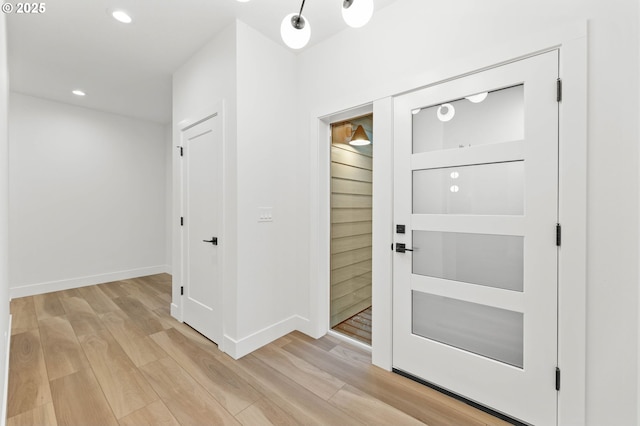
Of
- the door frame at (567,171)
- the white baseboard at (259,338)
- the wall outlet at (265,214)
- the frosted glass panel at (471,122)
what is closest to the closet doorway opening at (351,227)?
the white baseboard at (259,338)

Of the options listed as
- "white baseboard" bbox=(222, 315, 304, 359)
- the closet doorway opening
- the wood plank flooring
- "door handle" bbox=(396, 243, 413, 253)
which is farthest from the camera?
the closet doorway opening

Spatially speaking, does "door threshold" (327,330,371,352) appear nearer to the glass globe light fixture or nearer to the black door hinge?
the glass globe light fixture

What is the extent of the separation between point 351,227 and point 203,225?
1.54 m

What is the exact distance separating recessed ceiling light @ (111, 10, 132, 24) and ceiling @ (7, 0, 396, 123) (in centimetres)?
5

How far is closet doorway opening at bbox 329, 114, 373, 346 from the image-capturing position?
9.23 ft

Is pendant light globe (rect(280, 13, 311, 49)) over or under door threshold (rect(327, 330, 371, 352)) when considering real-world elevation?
over

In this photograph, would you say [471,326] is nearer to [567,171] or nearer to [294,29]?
[567,171]

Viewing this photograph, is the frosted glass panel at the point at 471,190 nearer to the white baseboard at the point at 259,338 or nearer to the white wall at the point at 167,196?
the white baseboard at the point at 259,338

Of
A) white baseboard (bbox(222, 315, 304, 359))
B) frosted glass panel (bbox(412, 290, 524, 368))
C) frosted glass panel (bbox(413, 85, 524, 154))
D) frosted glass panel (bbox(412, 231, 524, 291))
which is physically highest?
frosted glass panel (bbox(413, 85, 524, 154))

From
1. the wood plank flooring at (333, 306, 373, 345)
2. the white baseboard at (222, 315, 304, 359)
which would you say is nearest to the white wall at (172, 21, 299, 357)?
the white baseboard at (222, 315, 304, 359)

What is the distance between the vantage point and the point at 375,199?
2.19 metres

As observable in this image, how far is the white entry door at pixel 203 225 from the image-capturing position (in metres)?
2.54

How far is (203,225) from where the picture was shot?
2.77 m

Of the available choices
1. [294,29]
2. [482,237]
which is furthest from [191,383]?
[294,29]
